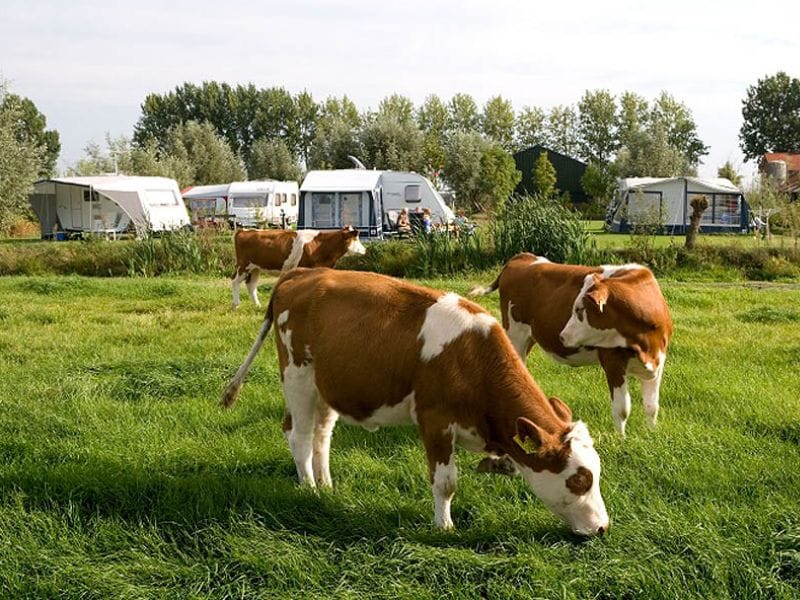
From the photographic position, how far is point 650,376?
6289mm

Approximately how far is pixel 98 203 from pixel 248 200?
13.2 meters

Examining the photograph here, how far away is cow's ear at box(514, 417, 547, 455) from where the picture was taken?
3961mm

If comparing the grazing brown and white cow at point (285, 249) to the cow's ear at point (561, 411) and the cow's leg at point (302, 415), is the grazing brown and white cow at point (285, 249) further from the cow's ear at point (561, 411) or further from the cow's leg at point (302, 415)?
the cow's ear at point (561, 411)

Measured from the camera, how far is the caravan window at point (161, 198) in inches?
1328

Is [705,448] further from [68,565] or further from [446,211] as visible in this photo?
[446,211]

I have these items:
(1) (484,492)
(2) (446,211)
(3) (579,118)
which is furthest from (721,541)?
(3) (579,118)

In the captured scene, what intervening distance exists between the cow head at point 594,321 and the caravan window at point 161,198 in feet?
98.3

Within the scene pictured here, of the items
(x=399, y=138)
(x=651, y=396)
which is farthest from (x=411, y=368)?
(x=399, y=138)

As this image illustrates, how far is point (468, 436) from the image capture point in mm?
4379

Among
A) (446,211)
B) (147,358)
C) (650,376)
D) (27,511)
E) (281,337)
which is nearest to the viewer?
(27,511)

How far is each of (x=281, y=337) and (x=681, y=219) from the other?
3469cm

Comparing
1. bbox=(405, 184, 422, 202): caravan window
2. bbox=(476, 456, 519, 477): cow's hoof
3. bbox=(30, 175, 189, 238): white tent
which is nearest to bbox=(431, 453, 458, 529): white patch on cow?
bbox=(476, 456, 519, 477): cow's hoof

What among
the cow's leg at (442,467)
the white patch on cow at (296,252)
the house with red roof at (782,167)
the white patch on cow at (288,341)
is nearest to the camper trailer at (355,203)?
the white patch on cow at (296,252)

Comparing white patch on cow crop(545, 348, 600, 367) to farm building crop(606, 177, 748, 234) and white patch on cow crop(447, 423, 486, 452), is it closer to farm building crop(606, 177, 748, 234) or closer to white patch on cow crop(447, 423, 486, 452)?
white patch on cow crop(447, 423, 486, 452)
